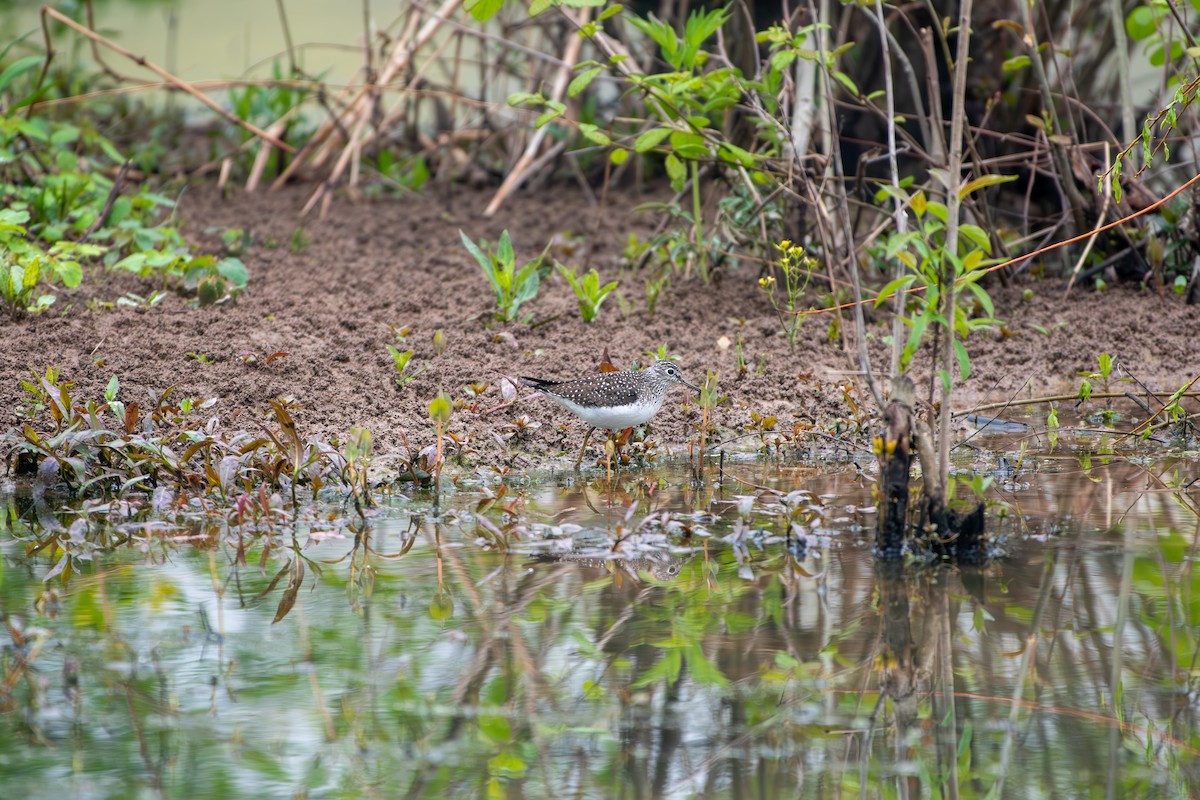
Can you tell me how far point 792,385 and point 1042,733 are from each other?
3713 millimetres

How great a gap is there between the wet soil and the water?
1.17m

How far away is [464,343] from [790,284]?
6.19 feet

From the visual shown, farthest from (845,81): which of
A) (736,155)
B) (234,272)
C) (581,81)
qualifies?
(234,272)

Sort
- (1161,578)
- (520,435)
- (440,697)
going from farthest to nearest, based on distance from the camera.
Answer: (520,435) < (1161,578) < (440,697)

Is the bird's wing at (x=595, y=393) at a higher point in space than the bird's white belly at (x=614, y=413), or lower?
higher

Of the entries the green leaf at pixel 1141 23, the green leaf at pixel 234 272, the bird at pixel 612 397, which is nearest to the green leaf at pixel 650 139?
the bird at pixel 612 397

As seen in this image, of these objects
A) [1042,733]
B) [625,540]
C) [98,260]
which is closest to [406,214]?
[98,260]

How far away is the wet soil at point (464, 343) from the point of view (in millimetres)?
6180

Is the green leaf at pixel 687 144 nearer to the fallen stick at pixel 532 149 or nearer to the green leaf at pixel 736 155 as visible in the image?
the green leaf at pixel 736 155

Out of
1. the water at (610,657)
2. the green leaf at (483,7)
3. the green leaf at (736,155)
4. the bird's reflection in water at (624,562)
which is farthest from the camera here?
the green leaf at (736,155)

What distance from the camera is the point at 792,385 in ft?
21.9

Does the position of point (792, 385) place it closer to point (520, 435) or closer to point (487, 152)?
point (520, 435)

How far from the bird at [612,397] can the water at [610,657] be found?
0.62 meters

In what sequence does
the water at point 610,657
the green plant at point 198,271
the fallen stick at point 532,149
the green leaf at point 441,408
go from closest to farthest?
the water at point 610,657 < the green leaf at point 441,408 < the green plant at point 198,271 < the fallen stick at point 532,149
